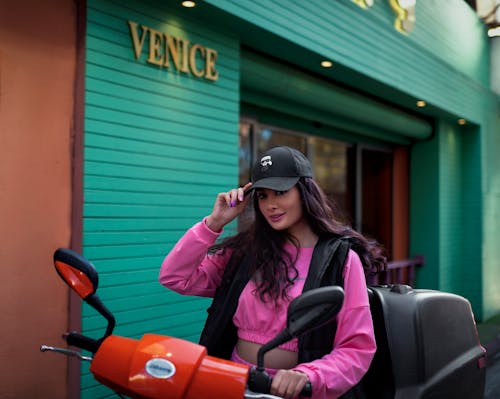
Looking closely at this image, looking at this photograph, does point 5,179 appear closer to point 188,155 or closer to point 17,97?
point 17,97

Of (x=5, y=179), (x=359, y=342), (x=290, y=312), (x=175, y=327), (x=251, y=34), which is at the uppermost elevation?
(x=251, y=34)

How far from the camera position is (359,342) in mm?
1915

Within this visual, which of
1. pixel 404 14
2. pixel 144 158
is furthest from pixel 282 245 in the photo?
pixel 404 14

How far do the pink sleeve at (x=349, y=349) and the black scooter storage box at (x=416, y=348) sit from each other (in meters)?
0.39

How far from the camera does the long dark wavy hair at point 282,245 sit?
6.84ft

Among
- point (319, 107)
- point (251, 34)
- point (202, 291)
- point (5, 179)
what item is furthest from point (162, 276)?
point (319, 107)

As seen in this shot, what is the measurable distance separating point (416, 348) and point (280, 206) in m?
0.85

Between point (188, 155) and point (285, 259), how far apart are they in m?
2.73

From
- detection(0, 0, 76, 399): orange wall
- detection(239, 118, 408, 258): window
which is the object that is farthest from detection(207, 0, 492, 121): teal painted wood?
detection(0, 0, 76, 399): orange wall

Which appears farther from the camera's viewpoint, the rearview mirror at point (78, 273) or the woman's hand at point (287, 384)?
the rearview mirror at point (78, 273)

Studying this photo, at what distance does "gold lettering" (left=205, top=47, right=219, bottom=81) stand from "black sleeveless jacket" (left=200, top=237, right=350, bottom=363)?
9.78 ft

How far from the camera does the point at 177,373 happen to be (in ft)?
4.91

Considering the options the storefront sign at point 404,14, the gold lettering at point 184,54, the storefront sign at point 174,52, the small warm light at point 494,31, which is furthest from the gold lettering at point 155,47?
the small warm light at point 494,31

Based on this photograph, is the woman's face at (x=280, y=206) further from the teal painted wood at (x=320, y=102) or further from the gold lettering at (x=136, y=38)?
the teal painted wood at (x=320, y=102)
